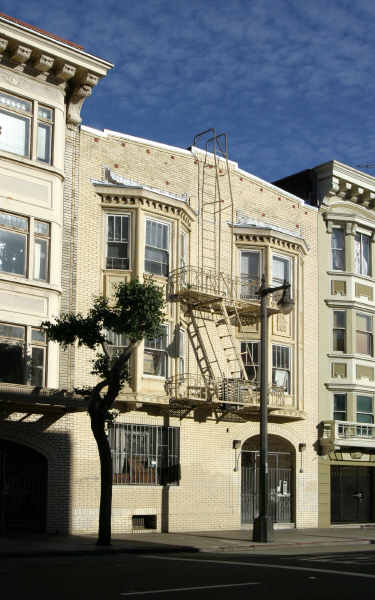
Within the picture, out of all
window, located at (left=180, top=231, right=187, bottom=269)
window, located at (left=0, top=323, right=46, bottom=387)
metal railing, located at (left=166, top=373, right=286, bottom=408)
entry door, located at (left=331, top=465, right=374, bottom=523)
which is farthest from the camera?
entry door, located at (left=331, top=465, right=374, bottom=523)

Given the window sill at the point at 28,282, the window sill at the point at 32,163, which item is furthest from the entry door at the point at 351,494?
the window sill at the point at 32,163

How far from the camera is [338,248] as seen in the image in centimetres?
3456

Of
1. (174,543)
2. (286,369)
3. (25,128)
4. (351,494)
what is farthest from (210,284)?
(351,494)

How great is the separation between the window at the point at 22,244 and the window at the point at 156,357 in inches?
173

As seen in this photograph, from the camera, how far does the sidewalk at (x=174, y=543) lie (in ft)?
62.9

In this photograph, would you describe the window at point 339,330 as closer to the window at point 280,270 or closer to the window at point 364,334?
the window at point 364,334

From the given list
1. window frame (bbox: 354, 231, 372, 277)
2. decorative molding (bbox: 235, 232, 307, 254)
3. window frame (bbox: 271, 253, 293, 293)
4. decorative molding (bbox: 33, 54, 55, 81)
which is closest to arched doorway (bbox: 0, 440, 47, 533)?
decorative molding (bbox: 33, 54, 55, 81)

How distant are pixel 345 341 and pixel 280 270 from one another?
435 cm

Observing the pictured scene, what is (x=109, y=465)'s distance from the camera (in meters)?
20.6

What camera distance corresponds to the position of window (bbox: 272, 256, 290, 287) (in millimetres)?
31484

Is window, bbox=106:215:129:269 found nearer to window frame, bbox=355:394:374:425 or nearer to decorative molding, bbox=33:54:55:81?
decorative molding, bbox=33:54:55:81

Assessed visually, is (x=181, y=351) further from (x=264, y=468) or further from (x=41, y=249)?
(x=41, y=249)

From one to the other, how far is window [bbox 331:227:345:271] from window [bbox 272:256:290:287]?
304cm

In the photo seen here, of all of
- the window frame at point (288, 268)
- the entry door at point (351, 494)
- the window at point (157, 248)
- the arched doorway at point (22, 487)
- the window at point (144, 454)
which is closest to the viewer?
the arched doorway at point (22, 487)
